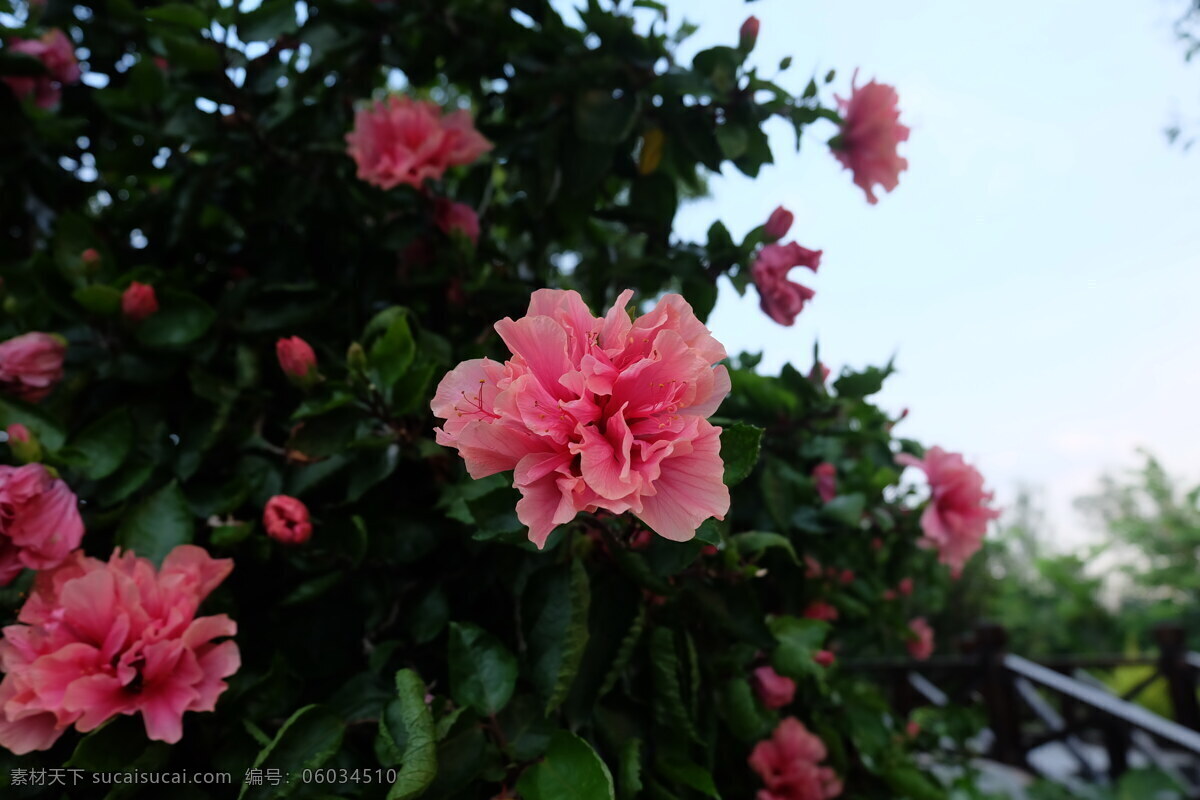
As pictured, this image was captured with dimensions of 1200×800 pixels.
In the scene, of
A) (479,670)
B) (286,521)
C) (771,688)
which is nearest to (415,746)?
(479,670)

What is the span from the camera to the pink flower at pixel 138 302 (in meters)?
0.98

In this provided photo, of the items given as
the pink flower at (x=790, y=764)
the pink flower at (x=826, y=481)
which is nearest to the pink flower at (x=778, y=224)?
the pink flower at (x=826, y=481)

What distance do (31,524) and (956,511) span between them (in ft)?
3.82

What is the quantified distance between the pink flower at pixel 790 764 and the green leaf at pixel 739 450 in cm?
62

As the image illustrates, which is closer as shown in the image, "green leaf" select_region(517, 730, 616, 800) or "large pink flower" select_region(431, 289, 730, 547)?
"large pink flower" select_region(431, 289, 730, 547)

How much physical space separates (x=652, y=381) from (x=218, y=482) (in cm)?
74

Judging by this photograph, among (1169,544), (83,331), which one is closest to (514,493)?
(83,331)

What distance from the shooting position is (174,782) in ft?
2.41

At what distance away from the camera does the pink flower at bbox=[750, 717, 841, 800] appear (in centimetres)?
104

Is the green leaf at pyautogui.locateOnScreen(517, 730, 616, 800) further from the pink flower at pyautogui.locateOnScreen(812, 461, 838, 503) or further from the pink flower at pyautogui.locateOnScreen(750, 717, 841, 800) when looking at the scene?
the pink flower at pyautogui.locateOnScreen(812, 461, 838, 503)

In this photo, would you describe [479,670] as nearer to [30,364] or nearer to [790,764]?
[790,764]

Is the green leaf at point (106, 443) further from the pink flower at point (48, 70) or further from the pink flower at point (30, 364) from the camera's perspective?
the pink flower at point (48, 70)

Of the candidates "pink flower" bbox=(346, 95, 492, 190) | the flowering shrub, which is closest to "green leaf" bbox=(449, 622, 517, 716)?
the flowering shrub

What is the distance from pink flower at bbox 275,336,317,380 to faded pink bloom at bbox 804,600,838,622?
89 centimetres
